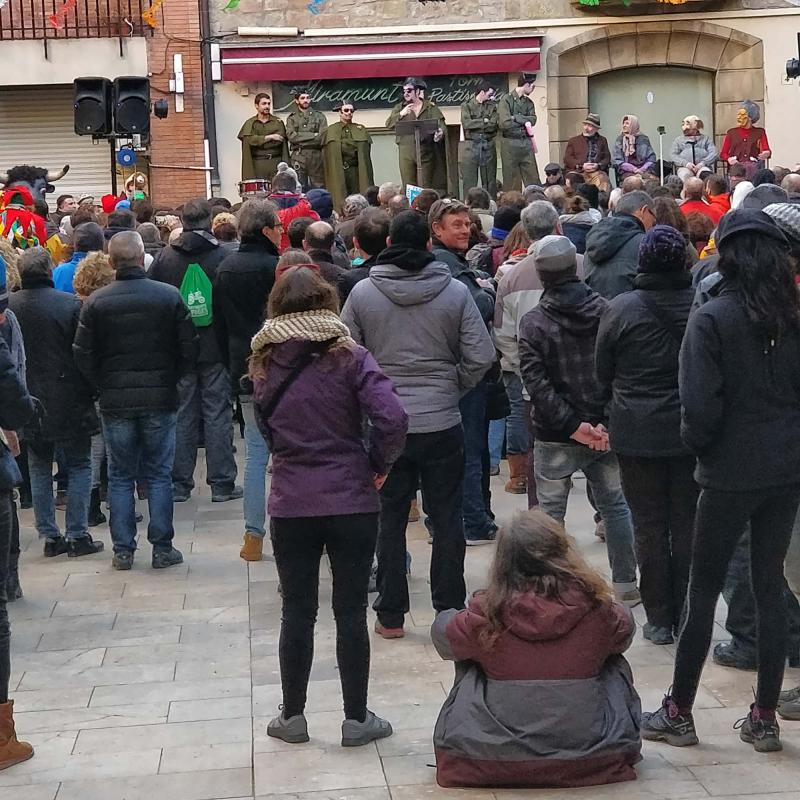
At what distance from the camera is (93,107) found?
17547 millimetres

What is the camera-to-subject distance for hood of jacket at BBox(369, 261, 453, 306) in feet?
22.2

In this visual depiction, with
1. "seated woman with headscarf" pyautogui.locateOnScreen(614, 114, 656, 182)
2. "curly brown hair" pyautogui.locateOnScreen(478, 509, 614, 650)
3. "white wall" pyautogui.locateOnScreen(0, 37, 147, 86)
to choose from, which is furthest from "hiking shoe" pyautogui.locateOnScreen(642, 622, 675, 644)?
"white wall" pyautogui.locateOnScreen(0, 37, 147, 86)

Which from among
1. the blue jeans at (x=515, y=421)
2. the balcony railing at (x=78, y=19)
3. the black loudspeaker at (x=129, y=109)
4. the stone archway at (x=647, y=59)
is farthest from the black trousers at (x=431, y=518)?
the balcony railing at (x=78, y=19)

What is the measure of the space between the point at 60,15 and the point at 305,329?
753 inches

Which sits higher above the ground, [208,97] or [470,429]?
[208,97]

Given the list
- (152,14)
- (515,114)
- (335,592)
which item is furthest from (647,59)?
(335,592)

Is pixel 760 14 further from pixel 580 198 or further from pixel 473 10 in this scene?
pixel 580 198

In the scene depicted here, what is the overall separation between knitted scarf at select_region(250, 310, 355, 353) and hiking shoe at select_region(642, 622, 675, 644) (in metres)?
2.16

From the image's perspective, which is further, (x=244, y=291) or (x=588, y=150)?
(x=588, y=150)

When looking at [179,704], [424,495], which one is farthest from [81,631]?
[424,495]

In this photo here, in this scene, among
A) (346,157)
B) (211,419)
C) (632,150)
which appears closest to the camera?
(211,419)

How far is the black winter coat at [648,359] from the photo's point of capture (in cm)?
644

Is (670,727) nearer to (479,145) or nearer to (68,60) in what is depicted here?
(479,145)

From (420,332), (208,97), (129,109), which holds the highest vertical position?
(208,97)
